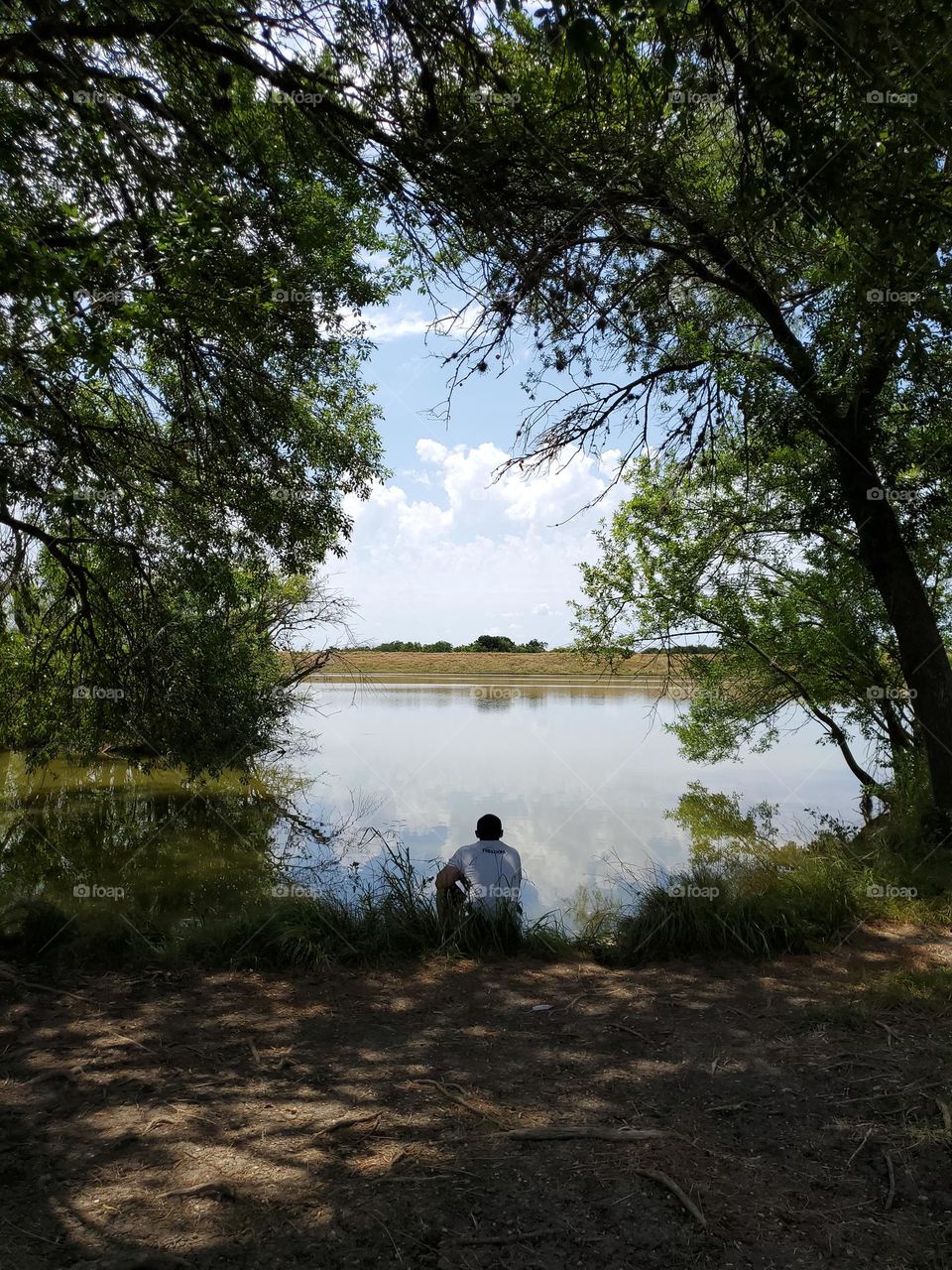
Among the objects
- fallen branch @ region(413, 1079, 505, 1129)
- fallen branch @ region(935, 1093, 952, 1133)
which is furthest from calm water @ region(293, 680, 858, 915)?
fallen branch @ region(935, 1093, 952, 1133)

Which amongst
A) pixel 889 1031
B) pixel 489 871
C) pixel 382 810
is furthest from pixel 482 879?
pixel 382 810

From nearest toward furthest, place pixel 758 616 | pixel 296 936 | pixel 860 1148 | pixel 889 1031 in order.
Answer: pixel 860 1148 → pixel 889 1031 → pixel 296 936 → pixel 758 616

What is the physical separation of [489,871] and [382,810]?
7.23 metres

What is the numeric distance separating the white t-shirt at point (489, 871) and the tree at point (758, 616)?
489 centimetres

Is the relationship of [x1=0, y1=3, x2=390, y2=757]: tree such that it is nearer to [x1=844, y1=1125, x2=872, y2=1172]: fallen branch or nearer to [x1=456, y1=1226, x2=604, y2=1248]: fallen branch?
[x1=456, y1=1226, x2=604, y2=1248]: fallen branch

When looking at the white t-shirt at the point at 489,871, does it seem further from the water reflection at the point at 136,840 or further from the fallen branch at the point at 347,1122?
the fallen branch at the point at 347,1122

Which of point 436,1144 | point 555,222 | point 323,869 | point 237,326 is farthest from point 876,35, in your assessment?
point 323,869

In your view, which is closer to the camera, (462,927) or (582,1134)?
(582,1134)

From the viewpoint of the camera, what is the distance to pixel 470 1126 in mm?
3520

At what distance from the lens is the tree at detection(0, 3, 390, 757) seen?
5074 mm

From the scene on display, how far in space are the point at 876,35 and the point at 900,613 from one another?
530cm

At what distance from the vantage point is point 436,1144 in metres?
3.35

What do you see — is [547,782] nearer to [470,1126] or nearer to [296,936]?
[296,936]

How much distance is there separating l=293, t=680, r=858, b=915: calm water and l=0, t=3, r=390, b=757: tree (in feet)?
13.0
